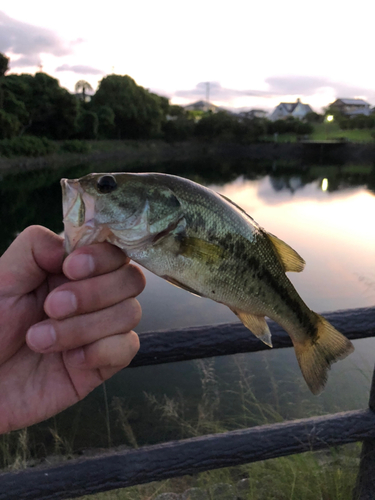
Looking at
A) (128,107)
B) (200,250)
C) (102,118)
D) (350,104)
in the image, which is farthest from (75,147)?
(350,104)

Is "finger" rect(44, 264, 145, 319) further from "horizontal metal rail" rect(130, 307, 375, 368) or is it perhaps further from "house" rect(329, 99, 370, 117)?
"house" rect(329, 99, 370, 117)

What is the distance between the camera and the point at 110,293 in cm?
150

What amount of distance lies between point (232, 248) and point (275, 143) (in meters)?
72.6

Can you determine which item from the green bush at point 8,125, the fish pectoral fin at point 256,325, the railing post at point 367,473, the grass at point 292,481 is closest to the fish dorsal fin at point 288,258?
the fish pectoral fin at point 256,325

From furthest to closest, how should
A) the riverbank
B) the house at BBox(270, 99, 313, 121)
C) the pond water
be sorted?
the house at BBox(270, 99, 313, 121) < the riverbank < the pond water

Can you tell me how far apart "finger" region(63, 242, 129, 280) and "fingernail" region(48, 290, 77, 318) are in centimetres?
7

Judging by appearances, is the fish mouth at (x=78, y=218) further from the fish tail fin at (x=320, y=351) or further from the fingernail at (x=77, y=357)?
the fish tail fin at (x=320, y=351)

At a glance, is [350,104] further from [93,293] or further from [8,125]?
[93,293]

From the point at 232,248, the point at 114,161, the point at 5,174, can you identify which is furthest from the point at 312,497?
the point at 114,161

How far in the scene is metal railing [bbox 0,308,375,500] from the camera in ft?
6.31

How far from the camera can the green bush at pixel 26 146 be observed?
35781 millimetres

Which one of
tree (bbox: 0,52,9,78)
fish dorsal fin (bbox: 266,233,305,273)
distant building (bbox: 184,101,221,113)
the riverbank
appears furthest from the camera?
distant building (bbox: 184,101,221,113)

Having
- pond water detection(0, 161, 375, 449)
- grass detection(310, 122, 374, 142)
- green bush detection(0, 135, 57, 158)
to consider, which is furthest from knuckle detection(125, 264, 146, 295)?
grass detection(310, 122, 374, 142)

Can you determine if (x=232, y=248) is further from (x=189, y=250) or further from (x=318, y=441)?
(x=318, y=441)
